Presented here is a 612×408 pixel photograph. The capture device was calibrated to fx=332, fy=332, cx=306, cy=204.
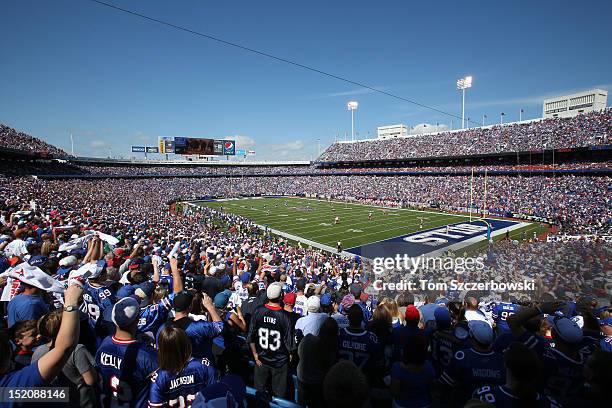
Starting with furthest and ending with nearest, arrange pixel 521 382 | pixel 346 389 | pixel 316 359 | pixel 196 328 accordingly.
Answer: pixel 316 359, pixel 196 328, pixel 521 382, pixel 346 389

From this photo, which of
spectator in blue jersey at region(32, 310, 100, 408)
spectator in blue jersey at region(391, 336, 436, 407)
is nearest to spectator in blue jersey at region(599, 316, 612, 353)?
spectator in blue jersey at region(391, 336, 436, 407)

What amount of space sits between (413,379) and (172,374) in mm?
2019

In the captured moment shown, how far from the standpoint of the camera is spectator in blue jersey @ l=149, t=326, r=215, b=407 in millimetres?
2553

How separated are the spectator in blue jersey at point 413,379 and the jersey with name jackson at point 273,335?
147 centimetres

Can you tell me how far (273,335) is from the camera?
404 centimetres

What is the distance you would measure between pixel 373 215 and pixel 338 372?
134ft

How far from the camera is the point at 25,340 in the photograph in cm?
298

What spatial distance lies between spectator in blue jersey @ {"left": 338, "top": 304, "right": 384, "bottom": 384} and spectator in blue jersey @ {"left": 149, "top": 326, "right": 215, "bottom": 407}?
186 centimetres

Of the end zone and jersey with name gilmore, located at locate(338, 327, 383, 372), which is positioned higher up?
jersey with name gilmore, located at locate(338, 327, 383, 372)

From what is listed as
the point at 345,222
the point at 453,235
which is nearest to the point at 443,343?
the point at 453,235

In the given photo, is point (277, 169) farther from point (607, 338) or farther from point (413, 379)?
point (413, 379)

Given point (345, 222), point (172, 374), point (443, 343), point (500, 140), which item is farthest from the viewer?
point (500, 140)

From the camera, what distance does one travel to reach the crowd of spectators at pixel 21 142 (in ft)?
134

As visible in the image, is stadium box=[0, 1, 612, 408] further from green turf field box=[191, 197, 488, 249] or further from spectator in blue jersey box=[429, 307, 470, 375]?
green turf field box=[191, 197, 488, 249]
